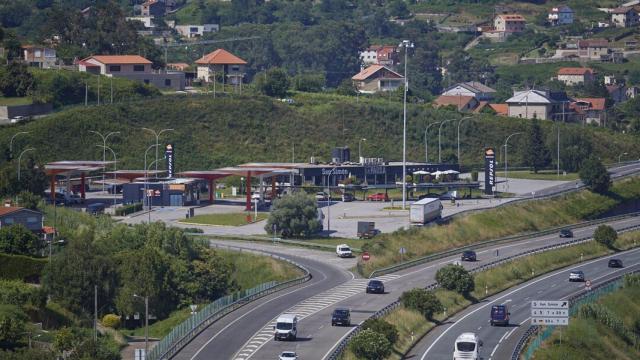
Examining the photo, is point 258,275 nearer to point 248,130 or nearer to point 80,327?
point 80,327

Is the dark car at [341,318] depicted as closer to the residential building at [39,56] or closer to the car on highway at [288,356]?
the car on highway at [288,356]

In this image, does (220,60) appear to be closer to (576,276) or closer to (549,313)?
(576,276)

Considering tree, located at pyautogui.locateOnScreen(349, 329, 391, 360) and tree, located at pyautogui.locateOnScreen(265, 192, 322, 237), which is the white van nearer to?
tree, located at pyautogui.locateOnScreen(349, 329, 391, 360)

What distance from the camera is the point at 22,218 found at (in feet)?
354

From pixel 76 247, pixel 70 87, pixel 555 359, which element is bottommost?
pixel 555 359

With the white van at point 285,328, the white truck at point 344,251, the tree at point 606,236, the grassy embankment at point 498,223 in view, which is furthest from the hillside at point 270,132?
the white van at point 285,328

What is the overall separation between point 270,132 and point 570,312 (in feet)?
266

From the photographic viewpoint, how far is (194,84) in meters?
194

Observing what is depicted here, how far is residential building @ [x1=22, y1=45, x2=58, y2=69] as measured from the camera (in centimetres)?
19231

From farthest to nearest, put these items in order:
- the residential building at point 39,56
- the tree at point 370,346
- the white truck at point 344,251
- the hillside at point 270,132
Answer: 1. the residential building at point 39,56
2. the hillside at point 270,132
3. the white truck at point 344,251
4. the tree at point 370,346

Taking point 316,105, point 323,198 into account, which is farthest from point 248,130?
point 323,198

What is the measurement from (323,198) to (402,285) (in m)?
42.6

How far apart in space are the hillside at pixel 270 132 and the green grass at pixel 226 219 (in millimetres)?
27201

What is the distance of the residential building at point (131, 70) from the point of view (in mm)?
184475
